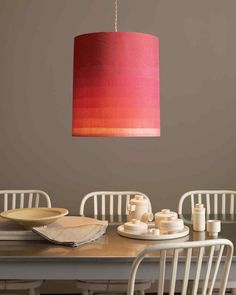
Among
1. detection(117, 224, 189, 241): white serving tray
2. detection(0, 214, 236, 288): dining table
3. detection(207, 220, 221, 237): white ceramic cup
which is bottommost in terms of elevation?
detection(0, 214, 236, 288): dining table

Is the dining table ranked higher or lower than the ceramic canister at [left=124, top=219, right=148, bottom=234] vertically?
lower

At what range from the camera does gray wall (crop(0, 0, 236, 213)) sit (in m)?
3.80

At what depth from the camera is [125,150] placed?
3.84 m

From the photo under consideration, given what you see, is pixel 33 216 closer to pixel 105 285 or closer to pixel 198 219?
pixel 105 285

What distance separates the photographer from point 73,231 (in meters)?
2.32

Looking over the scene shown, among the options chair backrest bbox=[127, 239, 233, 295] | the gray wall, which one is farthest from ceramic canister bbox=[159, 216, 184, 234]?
the gray wall

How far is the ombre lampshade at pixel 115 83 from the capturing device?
2121 millimetres

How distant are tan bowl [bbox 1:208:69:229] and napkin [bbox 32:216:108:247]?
34mm

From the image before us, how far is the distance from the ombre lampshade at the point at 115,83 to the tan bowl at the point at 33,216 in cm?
42

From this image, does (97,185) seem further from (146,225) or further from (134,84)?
(134,84)

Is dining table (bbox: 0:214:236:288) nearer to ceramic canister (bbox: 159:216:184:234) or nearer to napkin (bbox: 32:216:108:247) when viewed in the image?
napkin (bbox: 32:216:108:247)

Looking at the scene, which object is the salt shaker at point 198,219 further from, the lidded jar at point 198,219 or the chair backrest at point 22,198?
the chair backrest at point 22,198

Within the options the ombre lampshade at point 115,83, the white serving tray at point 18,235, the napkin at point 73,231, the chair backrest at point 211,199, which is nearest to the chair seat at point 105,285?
the napkin at point 73,231

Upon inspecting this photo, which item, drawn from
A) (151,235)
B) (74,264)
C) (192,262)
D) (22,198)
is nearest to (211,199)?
(22,198)
